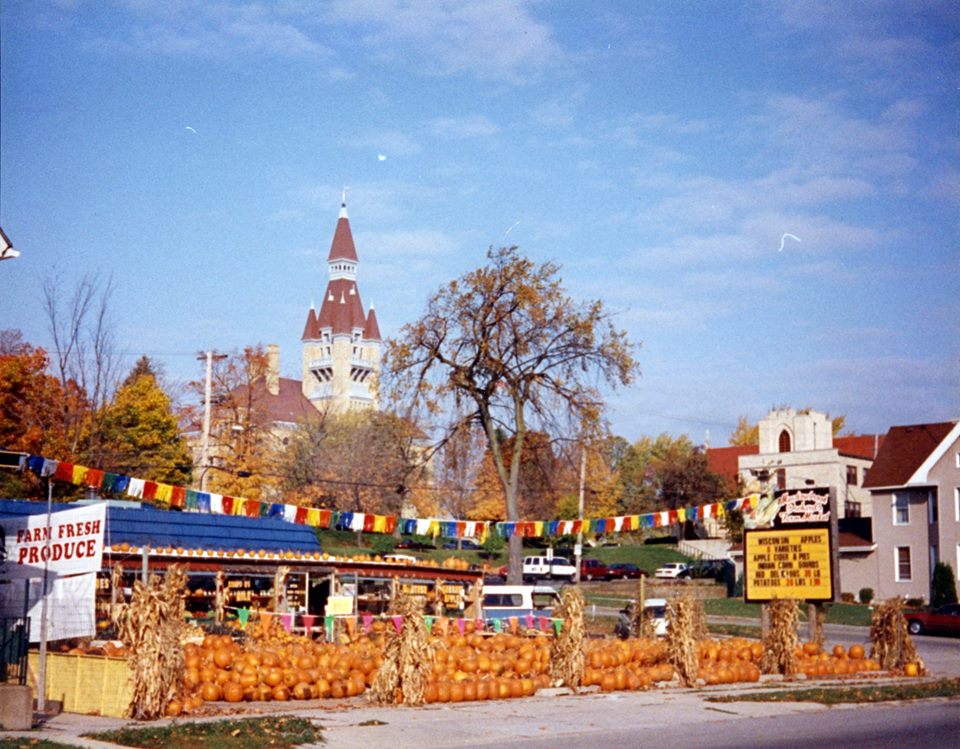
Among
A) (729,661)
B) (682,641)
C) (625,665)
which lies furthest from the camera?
(729,661)

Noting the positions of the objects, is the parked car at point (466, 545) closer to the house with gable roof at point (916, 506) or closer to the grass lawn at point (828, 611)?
the grass lawn at point (828, 611)

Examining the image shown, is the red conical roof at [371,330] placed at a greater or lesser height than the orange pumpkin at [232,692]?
greater

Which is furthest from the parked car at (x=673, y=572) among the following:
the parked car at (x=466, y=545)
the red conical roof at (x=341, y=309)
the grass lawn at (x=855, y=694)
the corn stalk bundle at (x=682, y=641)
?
the red conical roof at (x=341, y=309)

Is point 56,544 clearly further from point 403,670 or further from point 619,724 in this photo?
point 619,724

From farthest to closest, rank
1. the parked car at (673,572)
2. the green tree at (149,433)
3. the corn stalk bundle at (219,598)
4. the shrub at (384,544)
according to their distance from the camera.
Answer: the shrub at (384,544) → the parked car at (673,572) → the green tree at (149,433) → the corn stalk bundle at (219,598)

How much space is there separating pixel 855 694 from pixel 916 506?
42.6 metres

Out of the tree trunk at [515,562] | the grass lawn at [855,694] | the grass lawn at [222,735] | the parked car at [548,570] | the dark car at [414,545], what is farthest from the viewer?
the dark car at [414,545]

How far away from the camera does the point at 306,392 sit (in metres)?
169

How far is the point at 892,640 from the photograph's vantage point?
90.5ft

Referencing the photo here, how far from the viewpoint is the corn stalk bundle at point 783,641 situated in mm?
26234

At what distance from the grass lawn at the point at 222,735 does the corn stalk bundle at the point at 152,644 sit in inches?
36.8

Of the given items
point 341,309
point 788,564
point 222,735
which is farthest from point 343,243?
point 222,735

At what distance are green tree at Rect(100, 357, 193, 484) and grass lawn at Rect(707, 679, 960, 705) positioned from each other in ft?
157

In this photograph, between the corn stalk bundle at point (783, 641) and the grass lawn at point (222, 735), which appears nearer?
the grass lawn at point (222, 735)
